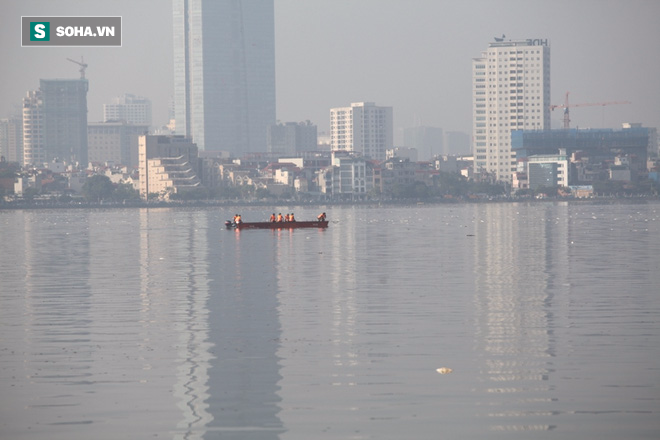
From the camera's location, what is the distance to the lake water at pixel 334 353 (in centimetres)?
1958

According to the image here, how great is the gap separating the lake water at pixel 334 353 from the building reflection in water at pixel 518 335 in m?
0.07

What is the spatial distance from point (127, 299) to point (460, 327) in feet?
46.0

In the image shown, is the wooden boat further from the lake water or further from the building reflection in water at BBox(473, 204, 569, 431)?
the lake water

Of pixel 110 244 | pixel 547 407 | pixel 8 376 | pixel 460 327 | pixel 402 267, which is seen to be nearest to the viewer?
pixel 547 407

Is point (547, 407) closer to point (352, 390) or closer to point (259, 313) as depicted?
point (352, 390)

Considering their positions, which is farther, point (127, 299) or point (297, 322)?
point (127, 299)

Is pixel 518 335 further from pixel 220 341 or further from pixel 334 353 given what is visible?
pixel 220 341

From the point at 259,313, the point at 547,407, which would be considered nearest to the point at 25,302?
the point at 259,313

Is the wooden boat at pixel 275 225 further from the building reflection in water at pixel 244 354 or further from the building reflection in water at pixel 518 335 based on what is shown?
the building reflection in water at pixel 244 354

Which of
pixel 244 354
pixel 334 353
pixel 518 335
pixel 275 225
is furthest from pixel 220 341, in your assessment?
pixel 275 225

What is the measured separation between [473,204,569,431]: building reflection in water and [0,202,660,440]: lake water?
2.9 inches

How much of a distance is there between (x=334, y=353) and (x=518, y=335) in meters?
5.22

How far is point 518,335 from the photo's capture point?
95.9ft

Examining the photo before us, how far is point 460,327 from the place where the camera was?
31109mm
